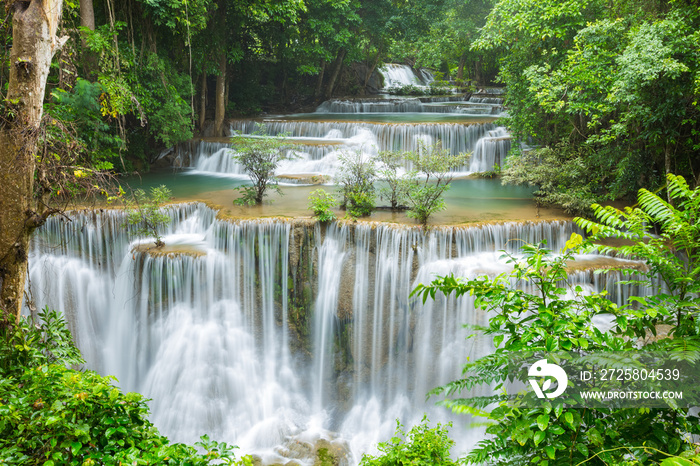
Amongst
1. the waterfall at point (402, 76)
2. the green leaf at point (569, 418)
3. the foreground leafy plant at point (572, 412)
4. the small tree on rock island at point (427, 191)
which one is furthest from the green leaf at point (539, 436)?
the waterfall at point (402, 76)

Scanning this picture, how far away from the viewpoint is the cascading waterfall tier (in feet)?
28.4

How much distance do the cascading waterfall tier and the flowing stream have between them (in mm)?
21

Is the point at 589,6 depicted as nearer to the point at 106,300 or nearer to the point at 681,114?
the point at 681,114

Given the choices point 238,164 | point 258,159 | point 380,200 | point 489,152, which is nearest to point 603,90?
point 380,200

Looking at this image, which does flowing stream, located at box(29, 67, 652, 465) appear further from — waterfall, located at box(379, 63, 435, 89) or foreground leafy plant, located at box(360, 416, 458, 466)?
waterfall, located at box(379, 63, 435, 89)

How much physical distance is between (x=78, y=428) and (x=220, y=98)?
15.6 m

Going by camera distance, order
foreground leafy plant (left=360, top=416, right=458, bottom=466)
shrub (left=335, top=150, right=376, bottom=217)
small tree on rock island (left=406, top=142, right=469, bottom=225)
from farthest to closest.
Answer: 1. shrub (left=335, top=150, right=376, bottom=217)
2. small tree on rock island (left=406, top=142, right=469, bottom=225)
3. foreground leafy plant (left=360, top=416, right=458, bottom=466)

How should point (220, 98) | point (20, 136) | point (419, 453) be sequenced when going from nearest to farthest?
point (20, 136) → point (419, 453) → point (220, 98)

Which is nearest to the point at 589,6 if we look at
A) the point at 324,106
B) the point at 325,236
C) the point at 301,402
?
the point at 325,236

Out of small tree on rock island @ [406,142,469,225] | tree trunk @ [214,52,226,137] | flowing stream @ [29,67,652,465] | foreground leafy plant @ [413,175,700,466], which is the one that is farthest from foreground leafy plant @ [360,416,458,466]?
tree trunk @ [214,52,226,137]

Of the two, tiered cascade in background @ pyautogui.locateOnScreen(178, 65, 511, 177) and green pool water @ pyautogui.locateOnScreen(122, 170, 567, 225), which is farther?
tiered cascade in background @ pyautogui.locateOnScreen(178, 65, 511, 177)

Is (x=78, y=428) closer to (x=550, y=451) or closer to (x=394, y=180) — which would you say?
Result: (x=550, y=451)

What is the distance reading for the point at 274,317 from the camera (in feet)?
30.2

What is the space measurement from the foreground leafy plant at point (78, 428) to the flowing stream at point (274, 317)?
5383 millimetres
